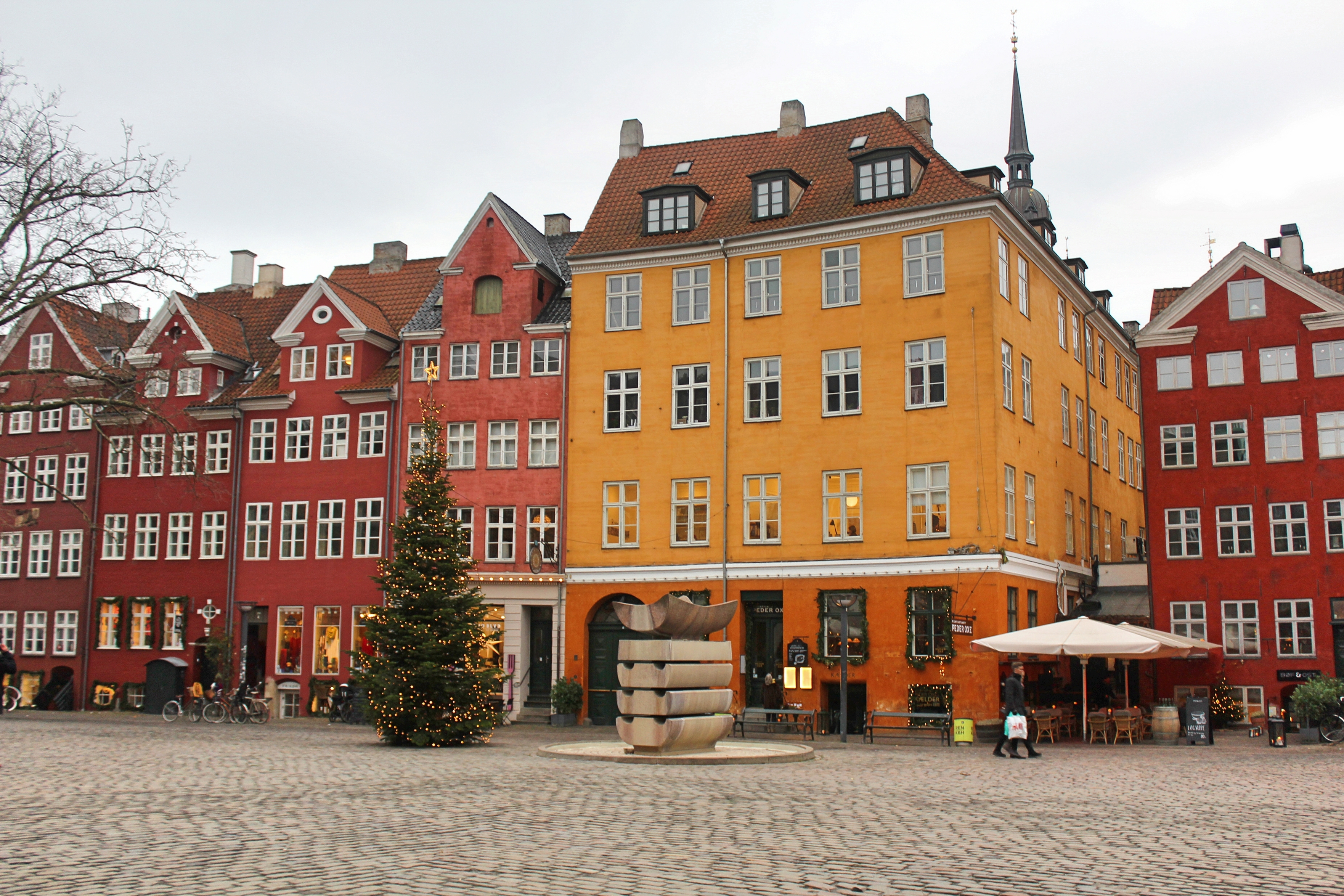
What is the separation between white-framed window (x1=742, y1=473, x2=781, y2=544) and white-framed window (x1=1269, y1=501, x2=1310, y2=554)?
554 inches

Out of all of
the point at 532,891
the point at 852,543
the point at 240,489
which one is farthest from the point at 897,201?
the point at 532,891

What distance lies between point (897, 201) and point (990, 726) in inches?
550

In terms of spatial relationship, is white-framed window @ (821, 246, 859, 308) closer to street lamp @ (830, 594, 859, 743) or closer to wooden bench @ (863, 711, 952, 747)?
street lamp @ (830, 594, 859, 743)

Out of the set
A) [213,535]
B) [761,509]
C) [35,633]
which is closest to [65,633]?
[35,633]

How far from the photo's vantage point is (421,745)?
86.7 feet

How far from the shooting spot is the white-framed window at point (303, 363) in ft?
141

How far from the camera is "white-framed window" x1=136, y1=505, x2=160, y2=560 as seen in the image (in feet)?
146

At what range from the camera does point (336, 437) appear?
42156 mm

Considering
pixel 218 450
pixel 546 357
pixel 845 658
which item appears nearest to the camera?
pixel 845 658

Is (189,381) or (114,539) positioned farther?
(189,381)

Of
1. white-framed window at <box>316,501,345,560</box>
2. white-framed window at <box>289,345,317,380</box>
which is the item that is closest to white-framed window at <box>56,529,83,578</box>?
white-framed window at <box>316,501,345,560</box>

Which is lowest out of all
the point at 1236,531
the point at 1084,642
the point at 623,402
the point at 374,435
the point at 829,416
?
the point at 1084,642

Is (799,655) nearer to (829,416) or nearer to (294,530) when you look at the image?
(829,416)

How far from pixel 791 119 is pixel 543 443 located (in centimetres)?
1269
